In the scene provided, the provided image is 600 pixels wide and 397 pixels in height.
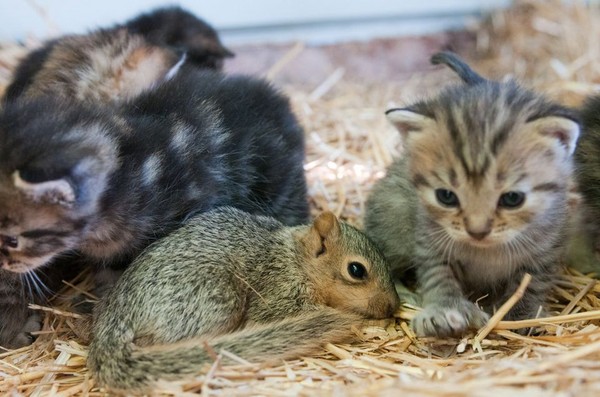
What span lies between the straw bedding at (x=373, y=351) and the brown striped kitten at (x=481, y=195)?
16 cm

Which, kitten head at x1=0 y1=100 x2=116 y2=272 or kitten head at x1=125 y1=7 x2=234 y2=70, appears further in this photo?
kitten head at x1=125 y1=7 x2=234 y2=70

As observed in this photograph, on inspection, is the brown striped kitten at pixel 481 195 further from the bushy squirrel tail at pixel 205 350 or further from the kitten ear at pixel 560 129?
the bushy squirrel tail at pixel 205 350

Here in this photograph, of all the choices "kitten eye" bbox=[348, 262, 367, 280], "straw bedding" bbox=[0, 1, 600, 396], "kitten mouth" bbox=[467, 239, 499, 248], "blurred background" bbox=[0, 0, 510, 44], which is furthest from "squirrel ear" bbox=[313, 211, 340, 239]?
"blurred background" bbox=[0, 0, 510, 44]

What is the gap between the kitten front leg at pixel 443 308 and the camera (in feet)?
9.73

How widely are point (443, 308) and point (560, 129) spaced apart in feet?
2.98

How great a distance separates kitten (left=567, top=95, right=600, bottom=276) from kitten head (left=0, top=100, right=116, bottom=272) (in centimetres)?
230

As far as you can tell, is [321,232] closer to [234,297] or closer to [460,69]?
[234,297]

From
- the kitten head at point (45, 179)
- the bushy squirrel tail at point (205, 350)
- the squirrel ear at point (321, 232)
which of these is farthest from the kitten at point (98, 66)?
the bushy squirrel tail at point (205, 350)

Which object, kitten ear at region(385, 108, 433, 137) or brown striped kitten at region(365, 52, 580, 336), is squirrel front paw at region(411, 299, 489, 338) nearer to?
brown striped kitten at region(365, 52, 580, 336)

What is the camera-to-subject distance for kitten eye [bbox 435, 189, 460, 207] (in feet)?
9.32

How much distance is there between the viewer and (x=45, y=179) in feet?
9.03

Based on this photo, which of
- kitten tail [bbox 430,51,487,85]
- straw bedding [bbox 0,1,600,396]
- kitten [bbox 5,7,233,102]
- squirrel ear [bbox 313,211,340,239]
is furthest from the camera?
kitten [bbox 5,7,233,102]

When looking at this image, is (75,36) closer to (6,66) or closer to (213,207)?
(6,66)

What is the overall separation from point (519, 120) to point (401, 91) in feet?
11.4
